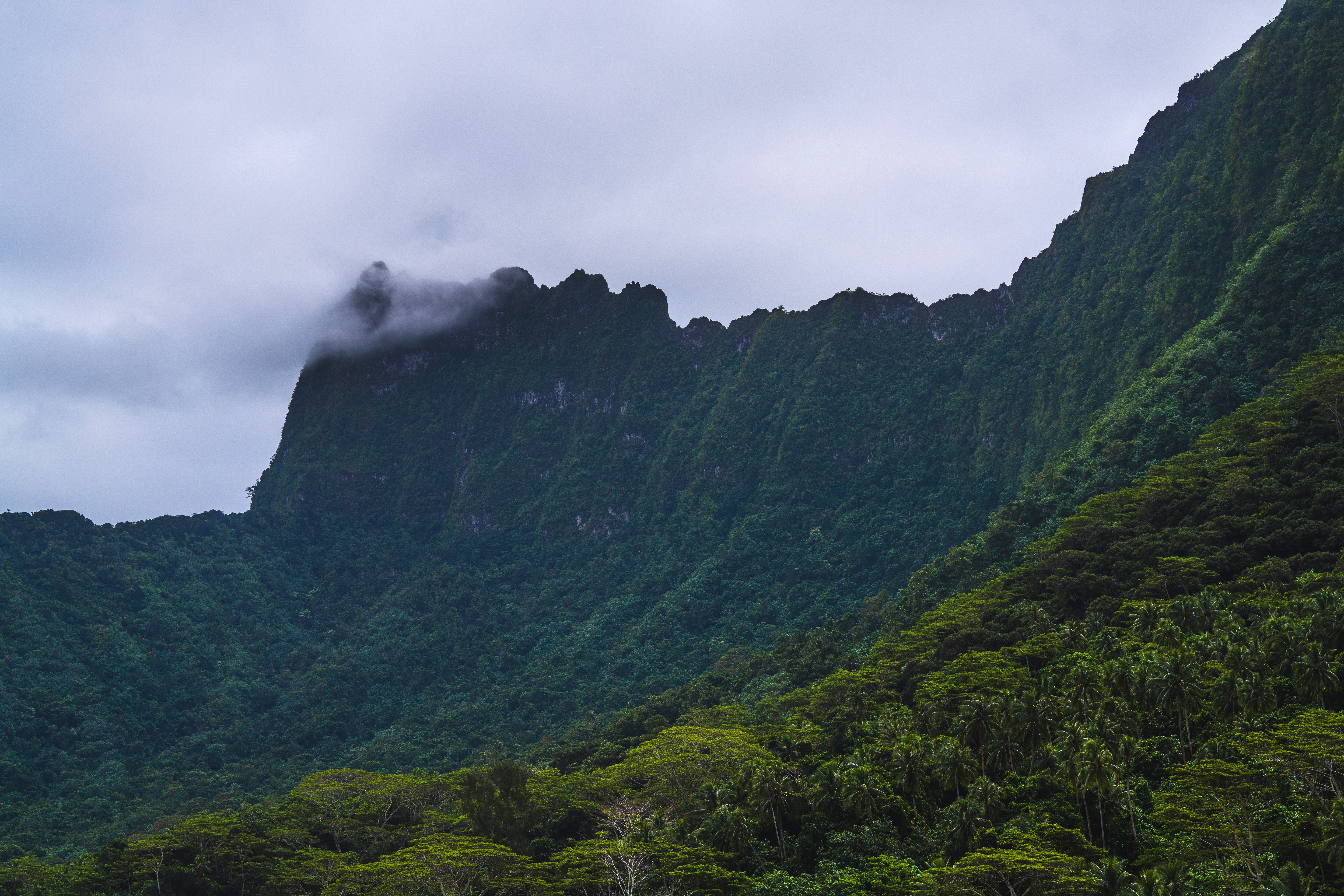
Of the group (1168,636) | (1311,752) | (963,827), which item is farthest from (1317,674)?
(963,827)

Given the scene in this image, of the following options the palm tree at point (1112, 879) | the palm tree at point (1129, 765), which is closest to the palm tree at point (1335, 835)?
the palm tree at point (1112, 879)

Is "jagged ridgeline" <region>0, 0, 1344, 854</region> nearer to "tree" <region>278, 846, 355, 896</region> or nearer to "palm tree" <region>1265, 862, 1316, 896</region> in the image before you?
"tree" <region>278, 846, 355, 896</region>

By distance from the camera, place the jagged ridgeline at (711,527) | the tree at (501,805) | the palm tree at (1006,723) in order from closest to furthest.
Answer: the palm tree at (1006,723) < the tree at (501,805) < the jagged ridgeline at (711,527)

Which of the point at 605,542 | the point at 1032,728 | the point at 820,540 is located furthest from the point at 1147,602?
the point at 605,542

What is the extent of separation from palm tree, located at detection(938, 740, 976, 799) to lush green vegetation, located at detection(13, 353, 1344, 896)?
6.0 inches

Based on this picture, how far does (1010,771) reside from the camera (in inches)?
1797

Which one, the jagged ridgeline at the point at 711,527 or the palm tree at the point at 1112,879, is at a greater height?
the jagged ridgeline at the point at 711,527

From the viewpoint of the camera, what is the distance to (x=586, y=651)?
138125 millimetres

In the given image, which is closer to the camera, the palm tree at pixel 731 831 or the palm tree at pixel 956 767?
the palm tree at pixel 956 767

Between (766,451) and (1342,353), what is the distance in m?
104

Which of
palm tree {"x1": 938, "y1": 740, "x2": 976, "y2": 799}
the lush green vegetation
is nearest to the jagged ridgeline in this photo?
the lush green vegetation

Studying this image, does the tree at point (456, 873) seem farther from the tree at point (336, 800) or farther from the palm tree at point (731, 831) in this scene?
the tree at point (336, 800)

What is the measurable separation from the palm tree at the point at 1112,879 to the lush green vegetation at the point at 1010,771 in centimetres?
18

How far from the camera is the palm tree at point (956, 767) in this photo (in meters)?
46.2
